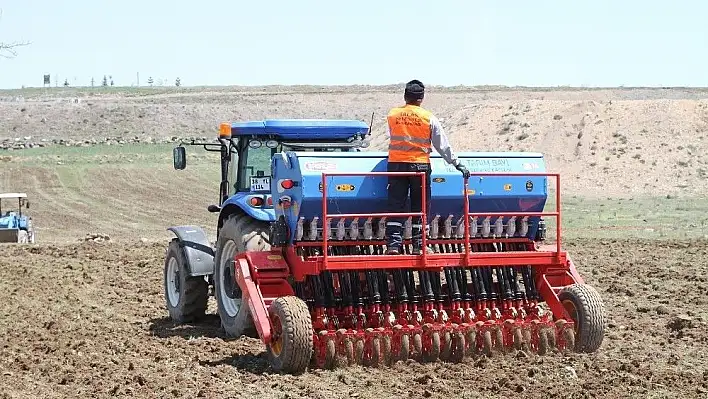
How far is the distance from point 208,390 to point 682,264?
10.8m

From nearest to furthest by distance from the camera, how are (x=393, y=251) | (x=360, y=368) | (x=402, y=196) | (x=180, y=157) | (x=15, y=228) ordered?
1. (x=360, y=368)
2. (x=393, y=251)
3. (x=402, y=196)
4. (x=180, y=157)
5. (x=15, y=228)

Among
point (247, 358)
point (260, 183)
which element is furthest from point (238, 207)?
point (247, 358)

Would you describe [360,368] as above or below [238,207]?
below

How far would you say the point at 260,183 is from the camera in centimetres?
1240

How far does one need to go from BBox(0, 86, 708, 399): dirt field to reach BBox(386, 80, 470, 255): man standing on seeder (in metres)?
1.46

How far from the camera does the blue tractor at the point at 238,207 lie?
11602mm

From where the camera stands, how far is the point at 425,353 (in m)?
10.2

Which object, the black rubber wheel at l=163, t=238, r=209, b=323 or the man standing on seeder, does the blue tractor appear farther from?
the man standing on seeder

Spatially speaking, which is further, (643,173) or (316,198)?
(643,173)

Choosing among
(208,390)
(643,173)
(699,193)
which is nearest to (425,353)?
(208,390)

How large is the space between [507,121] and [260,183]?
41010 mm

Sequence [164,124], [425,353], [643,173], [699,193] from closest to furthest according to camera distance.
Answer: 1. [425,353]
2. [699,193]
3. [643,173]
4. [164,124]

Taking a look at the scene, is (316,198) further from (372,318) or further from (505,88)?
(505,88)

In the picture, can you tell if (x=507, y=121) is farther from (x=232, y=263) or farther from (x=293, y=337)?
(x=293, y=337)
